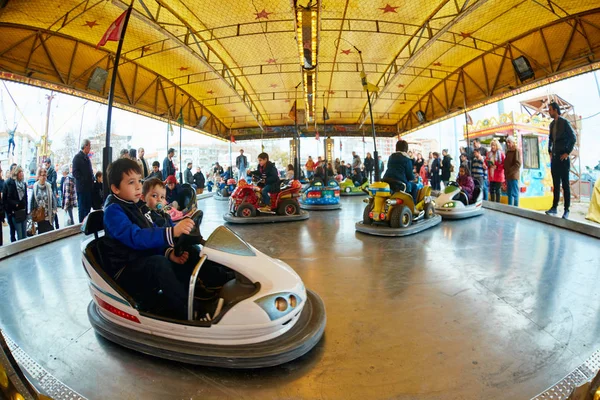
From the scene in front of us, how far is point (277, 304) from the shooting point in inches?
54.1

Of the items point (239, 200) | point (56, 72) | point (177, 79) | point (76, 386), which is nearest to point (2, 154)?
point (56, 72)

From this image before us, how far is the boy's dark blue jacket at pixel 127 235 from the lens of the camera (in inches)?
59.1

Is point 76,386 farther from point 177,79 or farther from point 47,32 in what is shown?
point 177,79

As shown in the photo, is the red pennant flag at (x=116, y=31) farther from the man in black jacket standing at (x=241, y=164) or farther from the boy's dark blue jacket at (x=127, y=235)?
A: the man in black jacket standing at (x=241, y=164)

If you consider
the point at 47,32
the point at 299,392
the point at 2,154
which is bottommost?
the point at 299,392

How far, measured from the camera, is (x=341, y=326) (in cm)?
170

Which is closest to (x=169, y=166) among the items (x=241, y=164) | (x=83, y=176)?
(x=83, y=176)

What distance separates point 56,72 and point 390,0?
7493mm

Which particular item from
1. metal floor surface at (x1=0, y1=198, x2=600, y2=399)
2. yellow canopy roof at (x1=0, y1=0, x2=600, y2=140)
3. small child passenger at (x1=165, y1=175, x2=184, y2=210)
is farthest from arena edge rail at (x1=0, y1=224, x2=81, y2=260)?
yellow canopy roof at (x1=0, y1=0, x2=600, y2=140)

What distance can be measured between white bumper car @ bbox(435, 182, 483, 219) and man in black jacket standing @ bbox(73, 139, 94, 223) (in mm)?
5977

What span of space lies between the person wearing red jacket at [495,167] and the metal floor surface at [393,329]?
150 inches

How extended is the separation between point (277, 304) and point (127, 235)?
0.84 metres

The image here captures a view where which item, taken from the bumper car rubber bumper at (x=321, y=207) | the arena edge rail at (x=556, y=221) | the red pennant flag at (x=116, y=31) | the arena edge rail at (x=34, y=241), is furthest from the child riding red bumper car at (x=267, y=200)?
the arena edge rail at (x=556, y=221)

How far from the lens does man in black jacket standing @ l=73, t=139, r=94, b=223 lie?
4.92m
